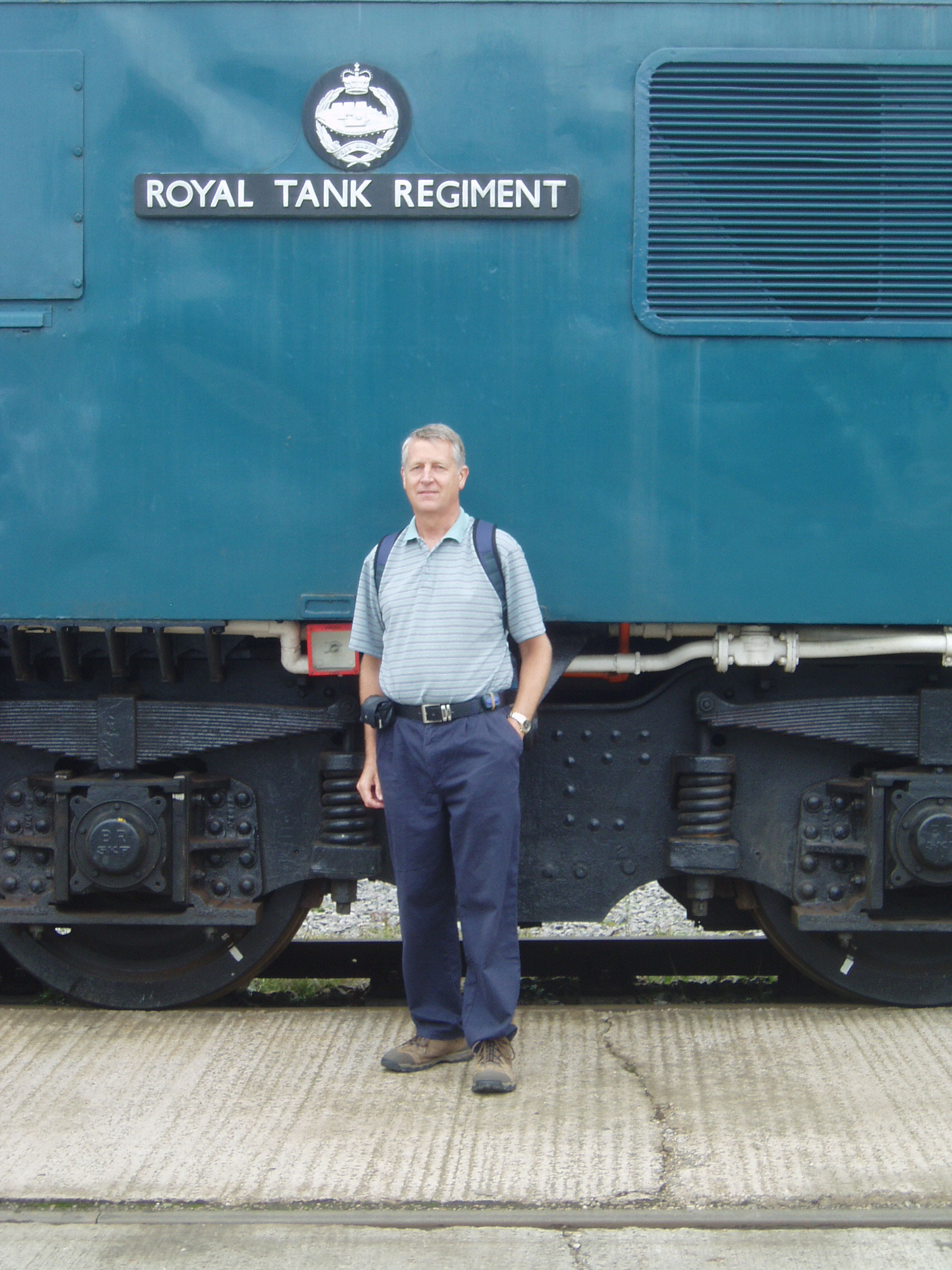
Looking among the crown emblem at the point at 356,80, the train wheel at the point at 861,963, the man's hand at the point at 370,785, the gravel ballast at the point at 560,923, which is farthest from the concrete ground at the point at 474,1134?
the crown emblem at the point at 356,80

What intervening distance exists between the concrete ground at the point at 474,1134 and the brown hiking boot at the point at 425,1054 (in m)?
0.03

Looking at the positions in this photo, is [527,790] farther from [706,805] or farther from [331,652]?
[331,652]

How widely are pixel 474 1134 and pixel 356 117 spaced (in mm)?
2810

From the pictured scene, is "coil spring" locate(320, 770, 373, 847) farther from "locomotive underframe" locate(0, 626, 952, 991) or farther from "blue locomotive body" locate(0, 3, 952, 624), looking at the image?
"blue locomotive body" locate(0, 3, 952, 624)

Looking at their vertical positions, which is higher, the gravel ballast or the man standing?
the man standing

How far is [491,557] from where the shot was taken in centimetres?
344

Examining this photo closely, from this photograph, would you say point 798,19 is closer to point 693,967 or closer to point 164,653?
point 164,653

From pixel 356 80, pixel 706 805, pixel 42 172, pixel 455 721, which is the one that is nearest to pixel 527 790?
pixel 706 805

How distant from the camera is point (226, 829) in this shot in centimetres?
406

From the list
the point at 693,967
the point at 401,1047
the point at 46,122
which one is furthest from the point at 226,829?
the point at 46,122

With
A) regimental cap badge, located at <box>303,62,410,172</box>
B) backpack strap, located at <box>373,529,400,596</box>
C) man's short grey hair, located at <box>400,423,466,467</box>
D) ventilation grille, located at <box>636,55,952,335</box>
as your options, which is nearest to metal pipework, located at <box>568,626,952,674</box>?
backpack strap, located at <box>373,529,400,596</box>

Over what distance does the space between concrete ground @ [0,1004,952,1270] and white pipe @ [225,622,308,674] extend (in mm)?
1124

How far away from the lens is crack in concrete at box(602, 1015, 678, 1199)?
2.92 metres

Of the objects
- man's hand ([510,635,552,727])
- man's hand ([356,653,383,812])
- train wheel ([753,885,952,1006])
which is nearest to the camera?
man's hand ([510,635,552,727])
